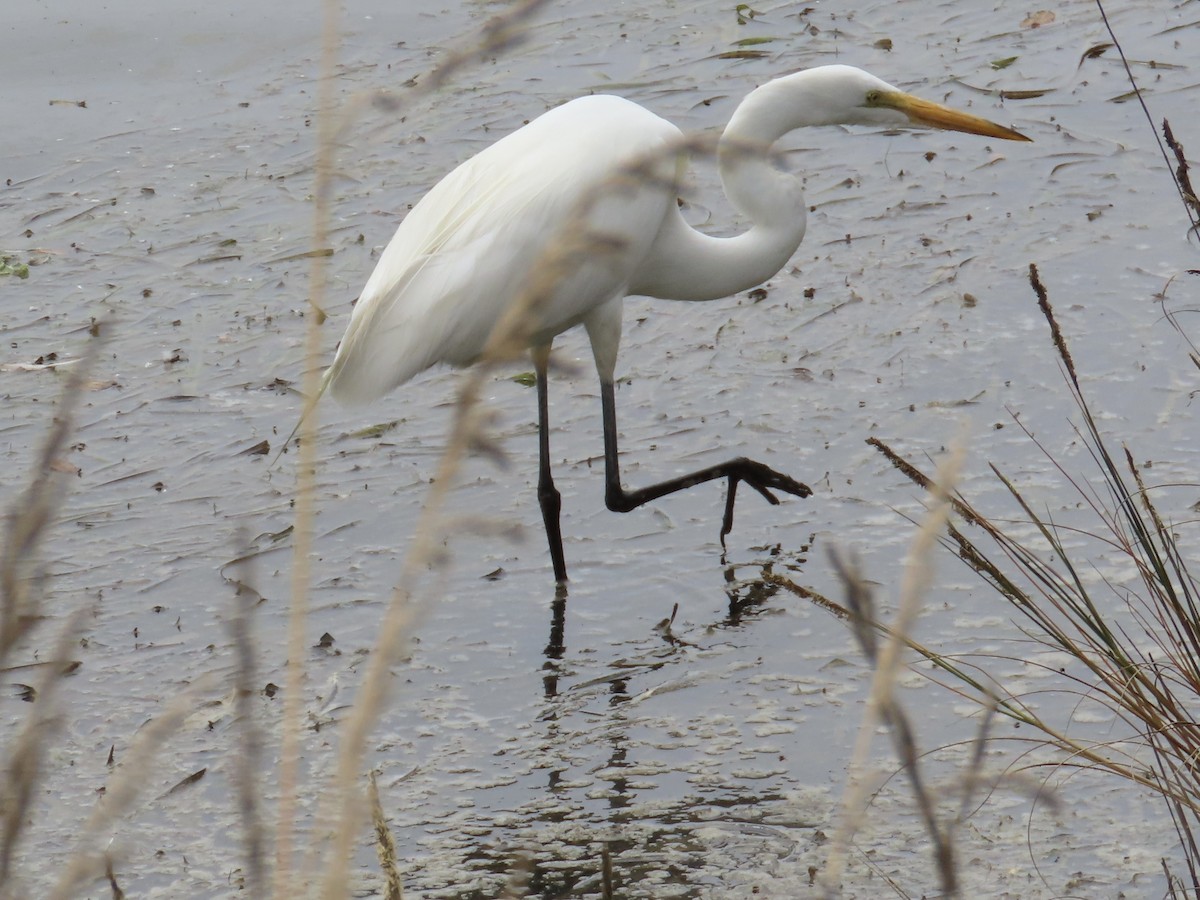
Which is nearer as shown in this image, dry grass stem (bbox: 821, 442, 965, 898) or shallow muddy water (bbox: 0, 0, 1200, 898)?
dry grass stem (bbox: 821, 442, 965, 898)

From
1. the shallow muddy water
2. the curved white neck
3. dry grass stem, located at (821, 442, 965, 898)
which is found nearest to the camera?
dry grass stem, located at (821, 442, 965, 898)

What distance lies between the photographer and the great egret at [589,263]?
153 inches

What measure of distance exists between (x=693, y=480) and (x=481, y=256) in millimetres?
937

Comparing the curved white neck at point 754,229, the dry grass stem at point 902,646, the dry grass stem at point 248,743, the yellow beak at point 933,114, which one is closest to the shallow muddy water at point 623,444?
the dry grass stem at point 248,743

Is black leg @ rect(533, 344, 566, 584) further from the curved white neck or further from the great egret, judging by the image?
the curved white neck

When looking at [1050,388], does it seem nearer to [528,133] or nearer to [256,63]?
[528,133]

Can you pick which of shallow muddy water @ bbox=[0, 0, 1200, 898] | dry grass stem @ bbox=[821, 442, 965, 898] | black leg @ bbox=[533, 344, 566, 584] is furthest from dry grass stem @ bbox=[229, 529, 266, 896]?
black leg @ bbox=[533, 344, 566, 584]

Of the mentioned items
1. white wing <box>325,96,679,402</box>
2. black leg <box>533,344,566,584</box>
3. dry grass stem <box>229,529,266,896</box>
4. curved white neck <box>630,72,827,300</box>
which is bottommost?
dry grass stem <box>229,529,266,896</box>

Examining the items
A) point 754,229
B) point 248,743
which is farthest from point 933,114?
point 248,743

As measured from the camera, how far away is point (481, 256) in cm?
389

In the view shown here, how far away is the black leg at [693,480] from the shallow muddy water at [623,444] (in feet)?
0.40

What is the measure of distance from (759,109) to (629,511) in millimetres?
1220

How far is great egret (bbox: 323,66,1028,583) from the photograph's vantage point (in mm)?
3891

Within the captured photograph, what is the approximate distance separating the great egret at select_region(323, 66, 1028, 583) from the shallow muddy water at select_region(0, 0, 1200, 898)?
1.16ft
